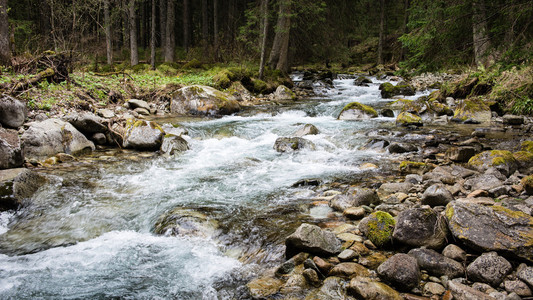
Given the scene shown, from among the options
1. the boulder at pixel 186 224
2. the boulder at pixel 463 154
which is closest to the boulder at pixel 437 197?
the boulder at pixel 186 224

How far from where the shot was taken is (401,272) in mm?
2623

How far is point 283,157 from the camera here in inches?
303

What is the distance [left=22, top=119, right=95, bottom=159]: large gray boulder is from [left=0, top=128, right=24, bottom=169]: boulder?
0.69 metres

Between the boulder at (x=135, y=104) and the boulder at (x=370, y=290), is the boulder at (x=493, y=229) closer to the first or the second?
the boulder at (x=370, y=290)

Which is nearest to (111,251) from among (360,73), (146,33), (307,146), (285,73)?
(307,146)

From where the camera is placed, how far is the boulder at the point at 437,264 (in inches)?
104

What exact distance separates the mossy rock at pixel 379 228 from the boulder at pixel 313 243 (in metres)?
0.40

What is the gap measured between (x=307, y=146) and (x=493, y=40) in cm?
453

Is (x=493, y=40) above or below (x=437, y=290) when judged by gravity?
above

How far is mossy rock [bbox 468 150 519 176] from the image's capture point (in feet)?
16.9

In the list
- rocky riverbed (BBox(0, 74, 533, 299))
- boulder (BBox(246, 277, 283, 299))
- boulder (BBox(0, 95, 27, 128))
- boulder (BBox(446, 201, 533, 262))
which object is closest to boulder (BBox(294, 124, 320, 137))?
rocky riverbed (BBox(0, 74, 533, 299))

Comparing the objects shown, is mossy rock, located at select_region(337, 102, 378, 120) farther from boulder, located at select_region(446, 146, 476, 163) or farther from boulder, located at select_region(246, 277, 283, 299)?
boulder, located at select_region(246, 277, 283, 299)

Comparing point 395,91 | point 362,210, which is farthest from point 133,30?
point 362,210

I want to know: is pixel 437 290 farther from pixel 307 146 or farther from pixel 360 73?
pixel 360 73
